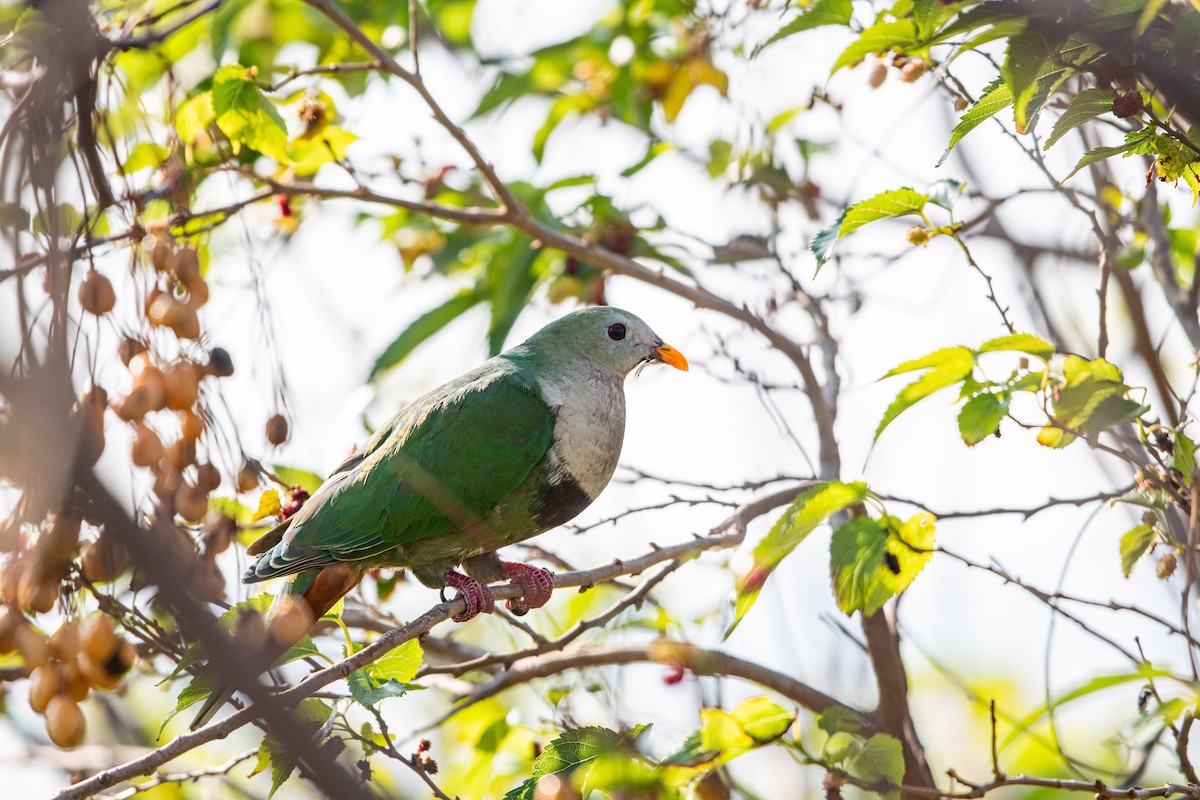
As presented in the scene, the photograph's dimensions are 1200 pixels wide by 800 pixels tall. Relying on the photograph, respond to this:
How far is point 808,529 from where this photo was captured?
2.64 metres

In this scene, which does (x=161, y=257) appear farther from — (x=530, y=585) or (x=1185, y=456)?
(x=1185, y=456)

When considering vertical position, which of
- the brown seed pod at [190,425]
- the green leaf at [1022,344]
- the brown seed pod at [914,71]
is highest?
the brown seed pod at [914,71]

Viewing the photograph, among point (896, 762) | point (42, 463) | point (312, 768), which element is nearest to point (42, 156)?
point (42, 463)

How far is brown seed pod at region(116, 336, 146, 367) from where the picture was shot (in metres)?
2.71

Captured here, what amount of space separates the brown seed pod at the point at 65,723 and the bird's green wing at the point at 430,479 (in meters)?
1.13

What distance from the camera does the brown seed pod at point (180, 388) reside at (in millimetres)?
2590

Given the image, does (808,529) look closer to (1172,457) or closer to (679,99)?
(1172,457)

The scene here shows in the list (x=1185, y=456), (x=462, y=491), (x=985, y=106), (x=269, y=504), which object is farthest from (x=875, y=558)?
(x=269, y=504)

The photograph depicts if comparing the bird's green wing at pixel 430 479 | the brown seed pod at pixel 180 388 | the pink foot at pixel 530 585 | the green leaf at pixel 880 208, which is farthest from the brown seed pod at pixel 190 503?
the green leaf at pixel 880 208

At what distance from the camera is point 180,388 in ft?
8.50

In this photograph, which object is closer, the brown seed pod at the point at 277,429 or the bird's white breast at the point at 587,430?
the brown seed pod at the point at 277,429

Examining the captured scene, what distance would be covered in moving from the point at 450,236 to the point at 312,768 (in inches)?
168

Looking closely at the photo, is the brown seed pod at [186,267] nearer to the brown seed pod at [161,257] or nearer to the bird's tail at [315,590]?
the brown seed pod at [161,257]

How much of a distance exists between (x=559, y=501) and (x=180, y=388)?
4.94 ft
